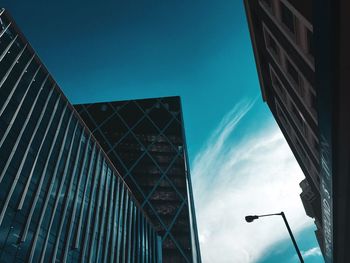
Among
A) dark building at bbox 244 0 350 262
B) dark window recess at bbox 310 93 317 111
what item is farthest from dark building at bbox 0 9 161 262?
dark window recess at bbox 310 93 317 111

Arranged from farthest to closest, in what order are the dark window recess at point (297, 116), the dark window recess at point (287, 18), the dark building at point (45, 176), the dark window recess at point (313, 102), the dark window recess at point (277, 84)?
1. the dark window recess at point (277, 84)
2. the dark building at point (45, 176)
3. the dark window recess at point (297, 116)
4. the dark window recess at point (313, 102)
5. the dark window recess at point (287, 18)

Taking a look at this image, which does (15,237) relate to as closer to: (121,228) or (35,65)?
(35,65)

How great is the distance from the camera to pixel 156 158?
359ft

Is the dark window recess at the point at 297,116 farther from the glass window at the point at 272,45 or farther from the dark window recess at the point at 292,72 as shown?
the glass window at the point at 272,45

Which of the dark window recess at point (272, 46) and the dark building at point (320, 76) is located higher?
the dark window recess at point (272, 46)

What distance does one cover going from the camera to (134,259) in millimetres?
49188

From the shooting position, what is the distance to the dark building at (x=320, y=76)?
24.6 ft

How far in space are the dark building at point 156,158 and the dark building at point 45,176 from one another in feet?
154

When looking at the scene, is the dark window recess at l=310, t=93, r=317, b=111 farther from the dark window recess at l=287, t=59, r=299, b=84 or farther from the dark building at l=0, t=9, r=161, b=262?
the dark building at l=0, t=9, r=161, b=262

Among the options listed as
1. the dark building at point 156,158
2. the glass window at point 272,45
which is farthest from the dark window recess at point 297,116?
the dark building at point 156,158

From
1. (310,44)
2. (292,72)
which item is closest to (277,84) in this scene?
(292,72)

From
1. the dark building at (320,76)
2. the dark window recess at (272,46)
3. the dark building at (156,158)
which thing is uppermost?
the dark building at (156,158)

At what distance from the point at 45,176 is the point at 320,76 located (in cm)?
2755

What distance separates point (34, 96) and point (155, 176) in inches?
2943
